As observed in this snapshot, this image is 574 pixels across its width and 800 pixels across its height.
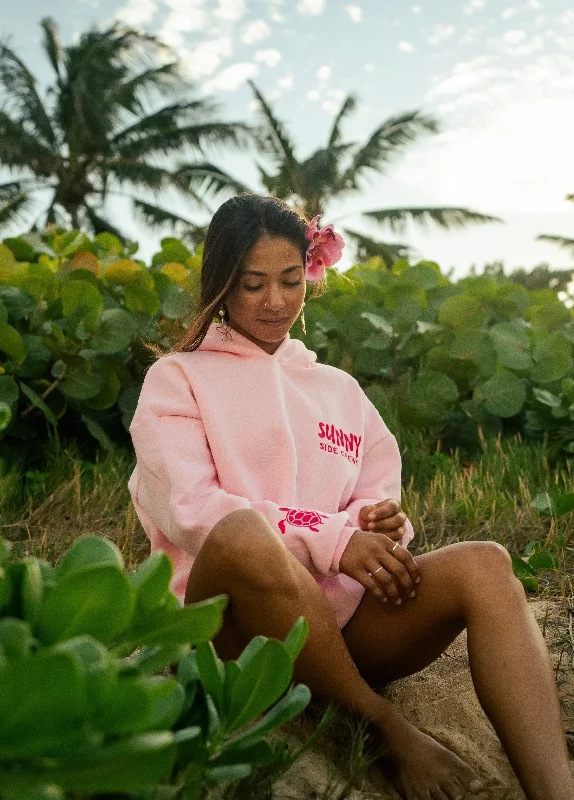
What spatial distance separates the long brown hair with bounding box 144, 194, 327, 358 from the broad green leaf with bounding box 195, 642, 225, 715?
0.98 meters

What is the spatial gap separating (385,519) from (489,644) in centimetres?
27

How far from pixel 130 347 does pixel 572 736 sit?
1.91 m

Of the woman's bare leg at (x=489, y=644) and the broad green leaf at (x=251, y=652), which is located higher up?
the broad green leaf at (x=251, y=652)

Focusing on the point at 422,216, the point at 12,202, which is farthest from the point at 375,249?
the point at 12,202

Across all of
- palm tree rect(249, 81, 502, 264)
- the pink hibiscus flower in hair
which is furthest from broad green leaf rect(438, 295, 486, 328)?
palm tree rect(249, 81, 502, 264)

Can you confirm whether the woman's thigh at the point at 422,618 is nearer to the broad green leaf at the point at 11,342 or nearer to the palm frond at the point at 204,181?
the broad green leaf at the point at 11,342

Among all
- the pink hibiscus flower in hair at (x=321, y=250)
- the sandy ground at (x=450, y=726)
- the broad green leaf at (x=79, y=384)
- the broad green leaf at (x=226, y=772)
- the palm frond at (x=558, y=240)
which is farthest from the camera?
the palm frond at (x=558, y=240)

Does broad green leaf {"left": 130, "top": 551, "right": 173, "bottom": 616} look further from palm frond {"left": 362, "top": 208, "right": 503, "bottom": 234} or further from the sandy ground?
palm frond {"left": 362, "top": 208, "right": 503, "bottom": 234}

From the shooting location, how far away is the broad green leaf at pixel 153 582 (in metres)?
0.65

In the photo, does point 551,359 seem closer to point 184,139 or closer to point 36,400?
point 36,400

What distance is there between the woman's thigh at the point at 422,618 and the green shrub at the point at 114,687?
22.0 inches

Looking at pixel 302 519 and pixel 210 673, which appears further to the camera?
pixel 302 519

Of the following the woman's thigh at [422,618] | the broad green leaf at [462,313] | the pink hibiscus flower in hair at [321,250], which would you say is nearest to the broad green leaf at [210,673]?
the woman's thigh at [422,618]

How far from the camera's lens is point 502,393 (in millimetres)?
3059
